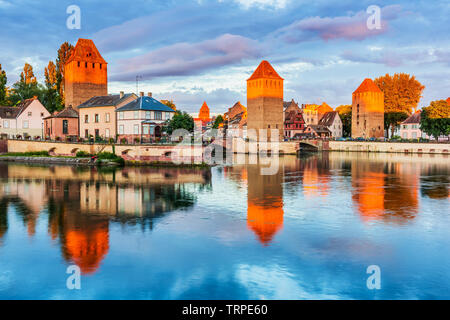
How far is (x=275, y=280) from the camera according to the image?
41.1ft

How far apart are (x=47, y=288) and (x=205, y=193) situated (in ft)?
54.7

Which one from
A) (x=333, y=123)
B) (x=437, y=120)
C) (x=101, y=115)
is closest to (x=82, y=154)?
(x=101, y=115)

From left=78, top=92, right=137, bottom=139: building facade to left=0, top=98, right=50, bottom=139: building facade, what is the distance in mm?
12695

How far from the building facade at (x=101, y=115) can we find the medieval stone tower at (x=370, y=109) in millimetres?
60049

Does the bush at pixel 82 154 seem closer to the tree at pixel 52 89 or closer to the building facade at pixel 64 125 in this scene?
the building facade at pixel 64 125

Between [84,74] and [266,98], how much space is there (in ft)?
118

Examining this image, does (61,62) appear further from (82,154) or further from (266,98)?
(266,98)

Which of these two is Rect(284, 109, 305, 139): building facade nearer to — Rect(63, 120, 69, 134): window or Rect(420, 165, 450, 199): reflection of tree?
Rect(63, 120, 69, 134): window

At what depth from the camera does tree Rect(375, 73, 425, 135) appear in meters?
97.9

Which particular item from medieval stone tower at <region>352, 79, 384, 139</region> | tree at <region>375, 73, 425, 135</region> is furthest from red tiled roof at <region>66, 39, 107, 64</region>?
tree at <region>375, 73, 425, 135</region>

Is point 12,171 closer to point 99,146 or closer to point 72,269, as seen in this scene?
point 99,146

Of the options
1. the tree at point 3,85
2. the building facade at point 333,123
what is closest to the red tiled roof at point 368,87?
the building facade at point 333,123

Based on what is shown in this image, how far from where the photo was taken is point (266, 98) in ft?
280

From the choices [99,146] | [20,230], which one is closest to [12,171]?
[99,146]
